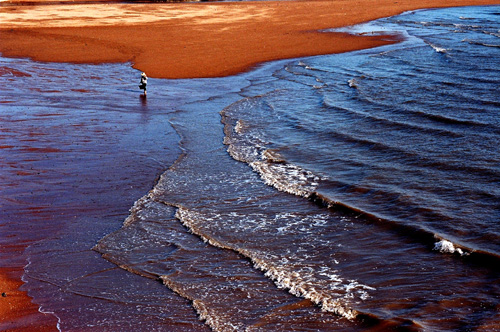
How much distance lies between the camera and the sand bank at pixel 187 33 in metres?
27.1

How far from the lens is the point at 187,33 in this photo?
34.7 metres

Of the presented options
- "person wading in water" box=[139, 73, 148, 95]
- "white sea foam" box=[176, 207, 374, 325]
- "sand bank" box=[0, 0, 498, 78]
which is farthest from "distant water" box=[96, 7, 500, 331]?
"sand bank" box=[0, 0, 498, 78]

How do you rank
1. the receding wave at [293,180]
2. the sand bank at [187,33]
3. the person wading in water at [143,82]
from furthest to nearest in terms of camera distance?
1. the sand bank at [187,33]
2. the person wading in water at [143,82]
3. the receding wave at [293,180]

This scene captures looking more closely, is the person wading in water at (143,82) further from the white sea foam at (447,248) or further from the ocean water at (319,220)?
the white sea foam at (447,248)

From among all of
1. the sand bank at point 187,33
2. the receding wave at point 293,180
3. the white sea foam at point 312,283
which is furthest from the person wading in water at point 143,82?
the white sea foam at point 312,283

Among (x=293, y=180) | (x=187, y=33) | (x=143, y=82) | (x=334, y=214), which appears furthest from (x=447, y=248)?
(x=187, y=33)

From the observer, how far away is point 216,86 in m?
21.9

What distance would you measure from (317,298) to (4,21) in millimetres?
40064

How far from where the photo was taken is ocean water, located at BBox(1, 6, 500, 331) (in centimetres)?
712

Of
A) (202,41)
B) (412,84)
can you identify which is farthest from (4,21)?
(412,84)

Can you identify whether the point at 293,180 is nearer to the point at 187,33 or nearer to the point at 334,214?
the point at 334,214

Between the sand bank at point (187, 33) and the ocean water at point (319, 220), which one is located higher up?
the sand bank at point (187, 33)

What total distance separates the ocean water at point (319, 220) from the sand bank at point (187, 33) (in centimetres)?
820

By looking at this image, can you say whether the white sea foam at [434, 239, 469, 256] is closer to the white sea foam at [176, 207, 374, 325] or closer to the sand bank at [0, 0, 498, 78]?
the white sea foam at [176, 207, 374, 325]
